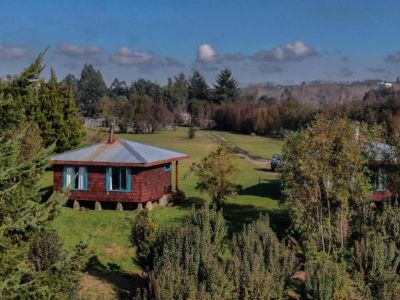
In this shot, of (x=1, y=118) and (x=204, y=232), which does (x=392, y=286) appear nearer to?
(x=204, y=232)

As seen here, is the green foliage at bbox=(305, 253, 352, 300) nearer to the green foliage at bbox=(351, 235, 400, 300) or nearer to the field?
the green foliage at bbox=(351, 235, 400, 300)

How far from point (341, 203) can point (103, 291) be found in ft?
27.0

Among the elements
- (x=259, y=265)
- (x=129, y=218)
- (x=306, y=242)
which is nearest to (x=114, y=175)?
(x=129, y=218)

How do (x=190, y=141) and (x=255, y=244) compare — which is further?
(x=190, y=141)

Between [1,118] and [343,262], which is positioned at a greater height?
[1,118]

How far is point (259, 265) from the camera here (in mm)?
12477

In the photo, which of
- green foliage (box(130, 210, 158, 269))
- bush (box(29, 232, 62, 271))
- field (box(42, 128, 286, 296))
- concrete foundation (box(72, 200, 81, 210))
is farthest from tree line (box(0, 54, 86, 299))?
concrete foundation (box(72, 200, 81, 210))

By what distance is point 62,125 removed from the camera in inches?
1580

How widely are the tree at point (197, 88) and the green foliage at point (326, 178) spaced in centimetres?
11755

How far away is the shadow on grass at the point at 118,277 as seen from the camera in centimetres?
1460

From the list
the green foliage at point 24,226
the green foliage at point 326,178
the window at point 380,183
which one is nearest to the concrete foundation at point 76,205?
the green foliage at point 326,178

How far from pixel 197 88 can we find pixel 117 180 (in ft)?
379

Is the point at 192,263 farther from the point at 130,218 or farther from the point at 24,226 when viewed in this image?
the point at 130,218

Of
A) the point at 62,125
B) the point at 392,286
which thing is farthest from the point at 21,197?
the point at 62,125
